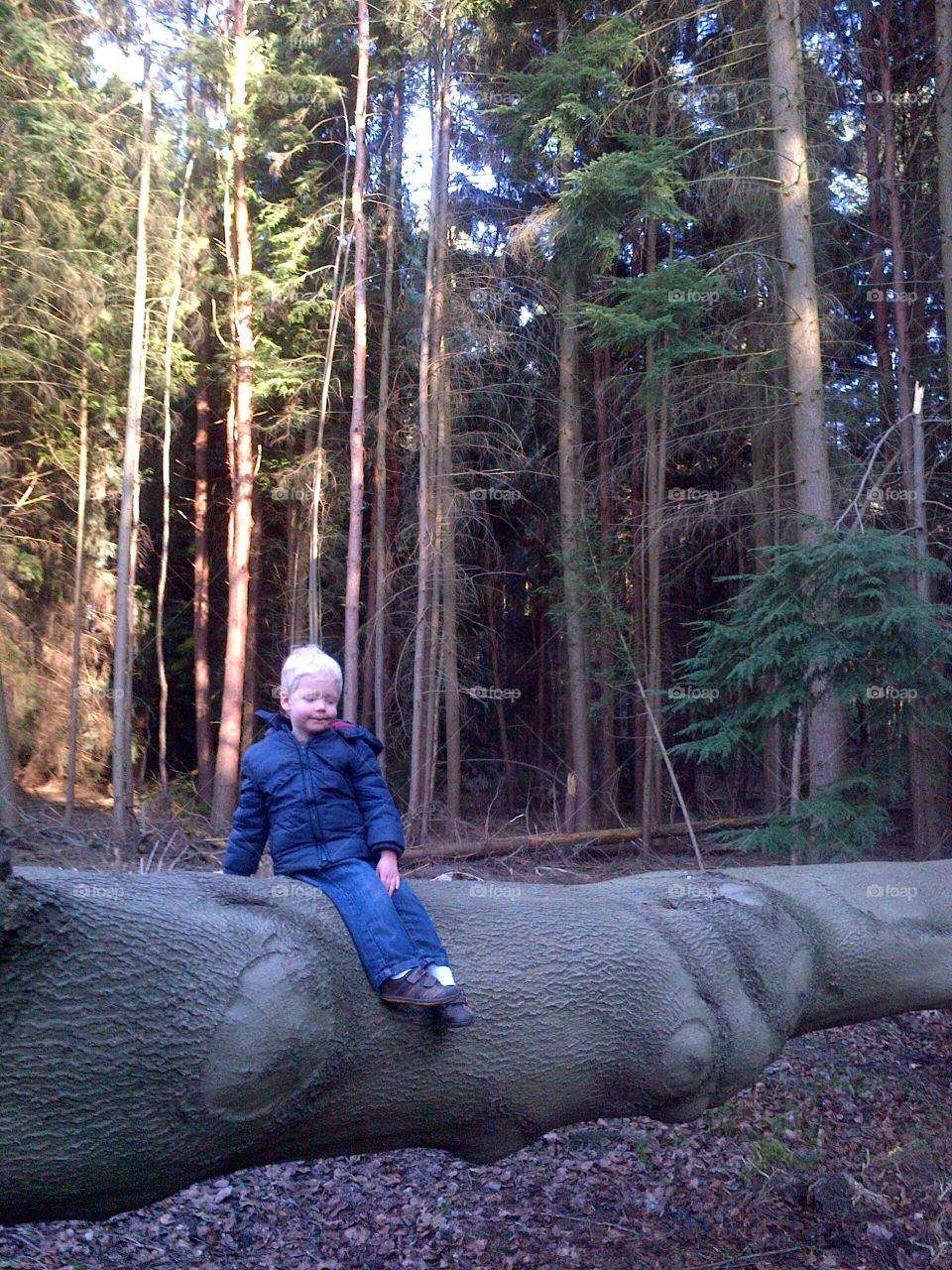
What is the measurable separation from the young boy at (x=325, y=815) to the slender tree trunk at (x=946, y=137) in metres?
11.7

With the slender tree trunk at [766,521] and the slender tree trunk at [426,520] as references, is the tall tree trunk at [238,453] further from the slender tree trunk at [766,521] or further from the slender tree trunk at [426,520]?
the slender tree trunk at [766,521]

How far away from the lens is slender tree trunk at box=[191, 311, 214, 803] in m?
20.3

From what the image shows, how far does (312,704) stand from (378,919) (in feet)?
2.38

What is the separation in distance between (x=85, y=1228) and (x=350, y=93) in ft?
61.6

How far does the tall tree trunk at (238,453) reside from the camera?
56.9 ft

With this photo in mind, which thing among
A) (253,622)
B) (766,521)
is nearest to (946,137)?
(766,521)

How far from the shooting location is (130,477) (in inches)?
584

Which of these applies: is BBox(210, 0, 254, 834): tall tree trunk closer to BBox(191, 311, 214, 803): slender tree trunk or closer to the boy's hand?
BBox(191, 311, 214, 803): slender tree trunk

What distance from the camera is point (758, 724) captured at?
30.1ft

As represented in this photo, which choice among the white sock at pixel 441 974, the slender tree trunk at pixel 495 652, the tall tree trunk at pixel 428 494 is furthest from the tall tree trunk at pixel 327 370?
the white sock at pixel 441 974

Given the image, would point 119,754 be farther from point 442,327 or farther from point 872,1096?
point 872,1096

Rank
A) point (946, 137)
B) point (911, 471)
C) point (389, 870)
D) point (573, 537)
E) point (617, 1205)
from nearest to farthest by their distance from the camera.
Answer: point (389, 870) < point (617, 1205) < point (911, 471) < point (946, 137) < point (573, 537)

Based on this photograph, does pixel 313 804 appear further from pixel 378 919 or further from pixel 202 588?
pixel 202 588

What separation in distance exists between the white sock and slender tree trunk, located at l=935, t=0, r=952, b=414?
472 inches
